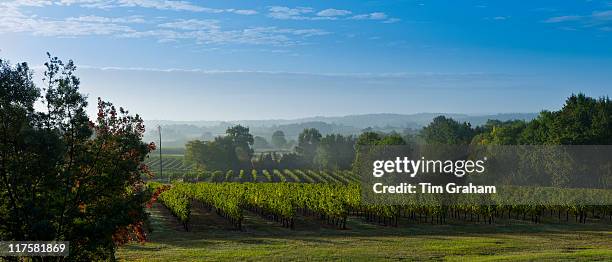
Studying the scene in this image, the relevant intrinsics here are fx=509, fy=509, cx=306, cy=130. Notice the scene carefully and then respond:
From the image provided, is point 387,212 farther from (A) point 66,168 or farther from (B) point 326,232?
(A) point 66,168

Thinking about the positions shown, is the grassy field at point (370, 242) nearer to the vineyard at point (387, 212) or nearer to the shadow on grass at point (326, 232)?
the shadow on grass at point (326, 232)

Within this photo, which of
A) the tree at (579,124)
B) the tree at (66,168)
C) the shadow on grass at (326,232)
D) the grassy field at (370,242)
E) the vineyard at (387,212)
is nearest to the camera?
the tree at (66,168)

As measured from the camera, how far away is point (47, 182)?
15672 millimetres

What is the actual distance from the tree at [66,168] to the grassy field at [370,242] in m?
12.1

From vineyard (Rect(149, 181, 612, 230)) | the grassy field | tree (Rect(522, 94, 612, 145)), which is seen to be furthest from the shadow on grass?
tree (Rect(522, 94, 612, 145))

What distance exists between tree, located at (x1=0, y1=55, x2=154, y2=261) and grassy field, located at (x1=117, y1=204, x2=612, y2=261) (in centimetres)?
1205

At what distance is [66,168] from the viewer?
1652cm

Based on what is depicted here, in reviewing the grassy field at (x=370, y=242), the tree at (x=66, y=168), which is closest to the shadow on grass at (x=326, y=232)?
the grassy field at (x=370, y=242)

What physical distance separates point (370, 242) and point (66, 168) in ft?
74.8

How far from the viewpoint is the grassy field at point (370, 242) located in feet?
94.5

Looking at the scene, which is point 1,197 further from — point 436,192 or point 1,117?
point 436,192

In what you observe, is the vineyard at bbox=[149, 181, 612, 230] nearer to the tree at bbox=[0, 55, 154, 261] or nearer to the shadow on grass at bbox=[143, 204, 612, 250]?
the shadow on grass at bbox=[143, 204, 612, 250]

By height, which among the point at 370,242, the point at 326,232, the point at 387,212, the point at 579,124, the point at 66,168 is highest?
the point at 579,124

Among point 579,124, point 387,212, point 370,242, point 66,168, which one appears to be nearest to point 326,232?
point 370,242
